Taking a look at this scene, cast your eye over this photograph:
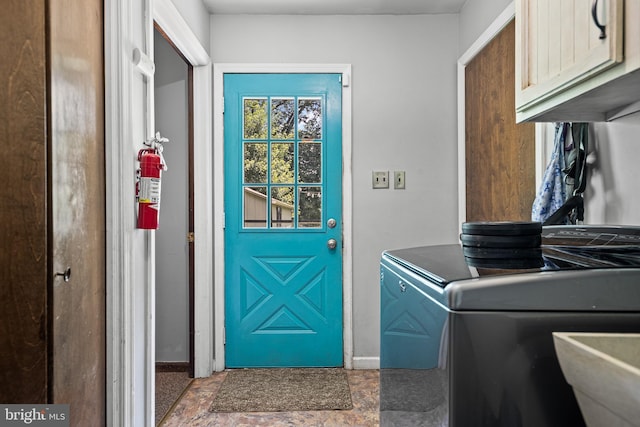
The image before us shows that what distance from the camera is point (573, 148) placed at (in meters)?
1.58

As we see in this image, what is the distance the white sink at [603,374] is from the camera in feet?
1.63

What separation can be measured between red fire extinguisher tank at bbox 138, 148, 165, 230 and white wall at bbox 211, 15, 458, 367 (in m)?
1.49

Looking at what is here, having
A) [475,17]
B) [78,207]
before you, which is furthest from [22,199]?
[475,17]

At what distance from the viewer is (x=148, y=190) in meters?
1.60

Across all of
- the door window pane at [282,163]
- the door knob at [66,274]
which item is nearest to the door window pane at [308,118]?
→ the door window pane at [282,163]

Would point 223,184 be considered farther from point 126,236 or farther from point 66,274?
point 66,274

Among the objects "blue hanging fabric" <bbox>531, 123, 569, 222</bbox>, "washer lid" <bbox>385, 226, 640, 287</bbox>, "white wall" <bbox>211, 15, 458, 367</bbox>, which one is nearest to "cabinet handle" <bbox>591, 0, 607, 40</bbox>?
"washer lid" <bbox>385, 226, 640, 287</bbox>

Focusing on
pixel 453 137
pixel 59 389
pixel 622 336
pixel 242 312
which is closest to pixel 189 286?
pixel 242 312

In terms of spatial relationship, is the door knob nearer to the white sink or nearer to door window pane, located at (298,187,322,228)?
the white sink

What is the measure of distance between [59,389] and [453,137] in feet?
8.38

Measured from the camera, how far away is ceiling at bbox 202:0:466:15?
2689 mm

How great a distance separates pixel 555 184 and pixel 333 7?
A: 1.83 metres

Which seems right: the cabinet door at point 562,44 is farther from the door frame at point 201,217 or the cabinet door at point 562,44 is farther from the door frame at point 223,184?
the door frame at point 201,217

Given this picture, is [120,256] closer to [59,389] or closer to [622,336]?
[59,389]
